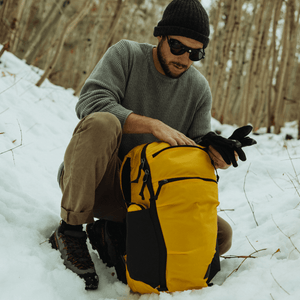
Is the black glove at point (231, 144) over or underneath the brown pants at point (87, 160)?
over

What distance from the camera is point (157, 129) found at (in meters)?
1.33

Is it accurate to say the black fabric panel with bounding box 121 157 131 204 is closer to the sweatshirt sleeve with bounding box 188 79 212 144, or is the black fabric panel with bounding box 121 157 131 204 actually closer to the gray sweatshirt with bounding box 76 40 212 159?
the gray sweatshirt with bounding box 76 40 212 159

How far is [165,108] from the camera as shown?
1.72 m

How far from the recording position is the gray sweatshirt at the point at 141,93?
1.46m

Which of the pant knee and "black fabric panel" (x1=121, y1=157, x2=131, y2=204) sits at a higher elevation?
the pant knee

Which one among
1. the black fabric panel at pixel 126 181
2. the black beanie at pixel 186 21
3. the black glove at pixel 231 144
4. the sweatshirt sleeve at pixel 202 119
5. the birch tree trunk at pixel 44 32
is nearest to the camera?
the black glove at pixel 231 144

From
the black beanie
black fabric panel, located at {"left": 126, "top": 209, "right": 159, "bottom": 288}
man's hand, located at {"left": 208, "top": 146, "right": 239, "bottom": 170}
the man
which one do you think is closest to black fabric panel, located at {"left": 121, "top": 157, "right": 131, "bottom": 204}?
the man

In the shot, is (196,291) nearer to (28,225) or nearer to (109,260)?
(109,260)

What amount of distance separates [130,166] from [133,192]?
0.49 ft

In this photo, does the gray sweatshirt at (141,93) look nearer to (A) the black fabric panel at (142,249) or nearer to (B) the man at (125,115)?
(B) the man at (125,115)

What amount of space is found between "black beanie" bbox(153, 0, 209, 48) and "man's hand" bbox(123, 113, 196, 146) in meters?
0.60

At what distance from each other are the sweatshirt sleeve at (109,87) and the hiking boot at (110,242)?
617 millimetres

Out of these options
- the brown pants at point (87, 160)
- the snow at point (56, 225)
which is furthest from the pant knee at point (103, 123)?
the snow at point (56, 225)

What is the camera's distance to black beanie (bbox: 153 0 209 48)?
154cm
